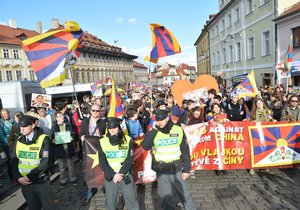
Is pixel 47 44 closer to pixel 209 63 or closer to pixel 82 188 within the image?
pixel 82 188

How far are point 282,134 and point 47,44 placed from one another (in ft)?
18.7

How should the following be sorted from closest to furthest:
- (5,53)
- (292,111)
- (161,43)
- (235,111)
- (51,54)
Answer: (51,54), (292,111), (235,111), (161,43), (5,53)

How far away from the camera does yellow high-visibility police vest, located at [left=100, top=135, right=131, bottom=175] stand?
337 cm

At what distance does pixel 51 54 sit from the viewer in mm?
5434

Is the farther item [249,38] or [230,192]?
[249,38]

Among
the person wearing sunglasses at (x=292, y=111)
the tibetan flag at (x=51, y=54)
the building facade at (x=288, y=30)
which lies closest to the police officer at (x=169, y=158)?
the tibetan flag at (x=51, y=54)

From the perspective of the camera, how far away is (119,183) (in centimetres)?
342

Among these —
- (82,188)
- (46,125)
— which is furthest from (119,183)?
(46,125)

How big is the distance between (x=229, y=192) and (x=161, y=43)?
15.6 feet

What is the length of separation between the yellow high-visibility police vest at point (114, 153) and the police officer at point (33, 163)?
0.82 m

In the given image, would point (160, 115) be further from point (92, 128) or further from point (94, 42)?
point (94, 42)

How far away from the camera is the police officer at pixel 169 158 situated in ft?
11.3

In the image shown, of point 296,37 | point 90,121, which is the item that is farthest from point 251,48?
point 90,121

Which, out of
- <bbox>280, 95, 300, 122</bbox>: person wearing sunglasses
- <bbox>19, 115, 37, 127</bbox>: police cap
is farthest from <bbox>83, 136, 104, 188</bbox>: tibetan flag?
<bbox>280, 95, 300, 122</bbox>: person wearing sunglasses
